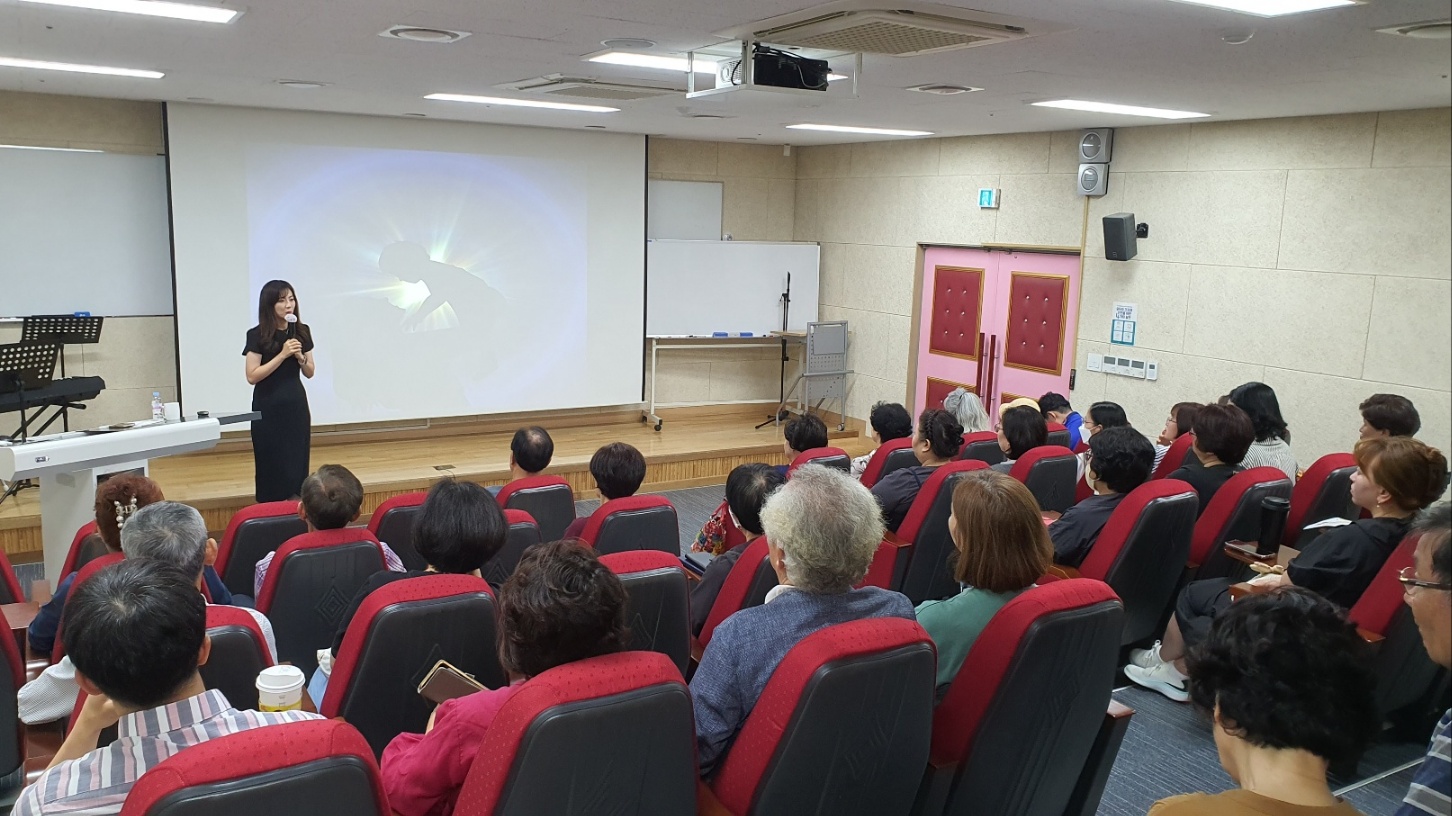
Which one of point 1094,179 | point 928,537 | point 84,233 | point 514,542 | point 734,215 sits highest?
point 1094,179

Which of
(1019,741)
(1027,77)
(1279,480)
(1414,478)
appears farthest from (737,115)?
(1019,741)

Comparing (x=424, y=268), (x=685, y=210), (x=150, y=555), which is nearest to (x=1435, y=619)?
(x=150, y=555)

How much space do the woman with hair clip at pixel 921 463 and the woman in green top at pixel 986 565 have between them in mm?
1624

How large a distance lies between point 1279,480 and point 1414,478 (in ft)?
2.72

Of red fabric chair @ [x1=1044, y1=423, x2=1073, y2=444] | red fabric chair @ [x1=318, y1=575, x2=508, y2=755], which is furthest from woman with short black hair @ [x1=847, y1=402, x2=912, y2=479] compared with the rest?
red fabric chair @ [x1=318, y1=575, x2=508, y2=755]

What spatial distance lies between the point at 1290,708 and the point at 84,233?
26.1 feet

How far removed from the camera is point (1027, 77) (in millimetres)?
4613

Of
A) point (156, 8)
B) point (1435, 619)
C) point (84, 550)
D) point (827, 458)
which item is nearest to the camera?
point (1435, 619)

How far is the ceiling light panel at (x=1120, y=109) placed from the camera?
550cm

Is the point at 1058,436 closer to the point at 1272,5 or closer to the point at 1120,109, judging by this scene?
the point at 1120,109

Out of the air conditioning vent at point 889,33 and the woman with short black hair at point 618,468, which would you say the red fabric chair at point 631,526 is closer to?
the woman with short black hair at point 618,468

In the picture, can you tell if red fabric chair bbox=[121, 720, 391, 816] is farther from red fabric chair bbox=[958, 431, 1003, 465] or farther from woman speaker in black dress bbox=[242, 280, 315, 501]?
woman speaker in black dress bbox=[242, 280, 315, 501]

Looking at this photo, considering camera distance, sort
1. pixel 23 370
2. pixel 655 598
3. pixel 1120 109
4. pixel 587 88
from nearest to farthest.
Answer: pixel 655 598
pixel 587 88
pixel 1120 109
pixel 23 370

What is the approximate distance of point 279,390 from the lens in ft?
17.7
